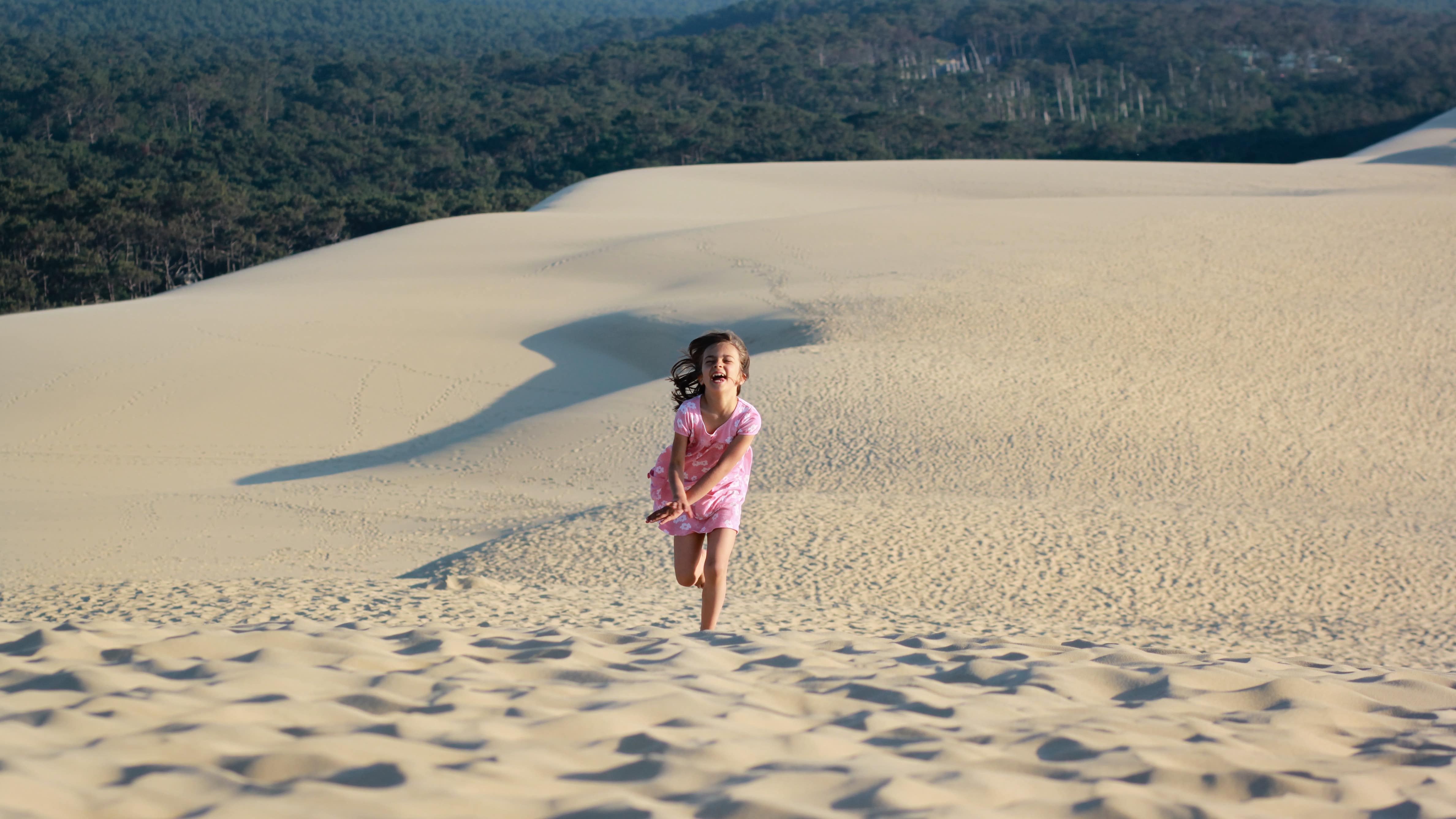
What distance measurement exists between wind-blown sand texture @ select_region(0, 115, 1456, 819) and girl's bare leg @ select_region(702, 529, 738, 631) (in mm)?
221

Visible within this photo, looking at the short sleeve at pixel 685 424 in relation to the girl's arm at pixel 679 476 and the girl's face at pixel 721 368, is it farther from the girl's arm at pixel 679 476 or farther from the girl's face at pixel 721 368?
the girl's face at pixel 721 368

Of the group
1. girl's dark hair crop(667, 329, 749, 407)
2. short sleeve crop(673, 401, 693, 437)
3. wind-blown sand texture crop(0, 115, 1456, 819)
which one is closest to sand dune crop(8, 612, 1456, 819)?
wind-blown sand texture crop(0, 115, 1456, 819)

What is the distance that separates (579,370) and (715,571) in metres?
11.5

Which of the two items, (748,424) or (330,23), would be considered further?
(330,23)

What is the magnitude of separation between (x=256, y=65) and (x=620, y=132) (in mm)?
32177

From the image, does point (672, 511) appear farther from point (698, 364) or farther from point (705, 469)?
point (698, 364)

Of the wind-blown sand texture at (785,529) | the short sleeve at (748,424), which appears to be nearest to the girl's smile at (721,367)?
the short sleeve at (748,424)

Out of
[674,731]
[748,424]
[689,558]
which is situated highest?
[748,424]

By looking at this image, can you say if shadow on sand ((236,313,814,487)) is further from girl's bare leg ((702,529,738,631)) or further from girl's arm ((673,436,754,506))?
girl's arm ((673,436,754,506))

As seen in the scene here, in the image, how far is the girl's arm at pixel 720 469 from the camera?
4.25 m

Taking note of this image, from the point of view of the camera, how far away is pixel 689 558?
4539mm

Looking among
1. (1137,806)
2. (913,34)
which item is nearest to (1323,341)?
(1137,806)

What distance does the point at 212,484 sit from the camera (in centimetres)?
1184

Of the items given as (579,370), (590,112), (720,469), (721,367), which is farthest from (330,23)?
(720,469)
